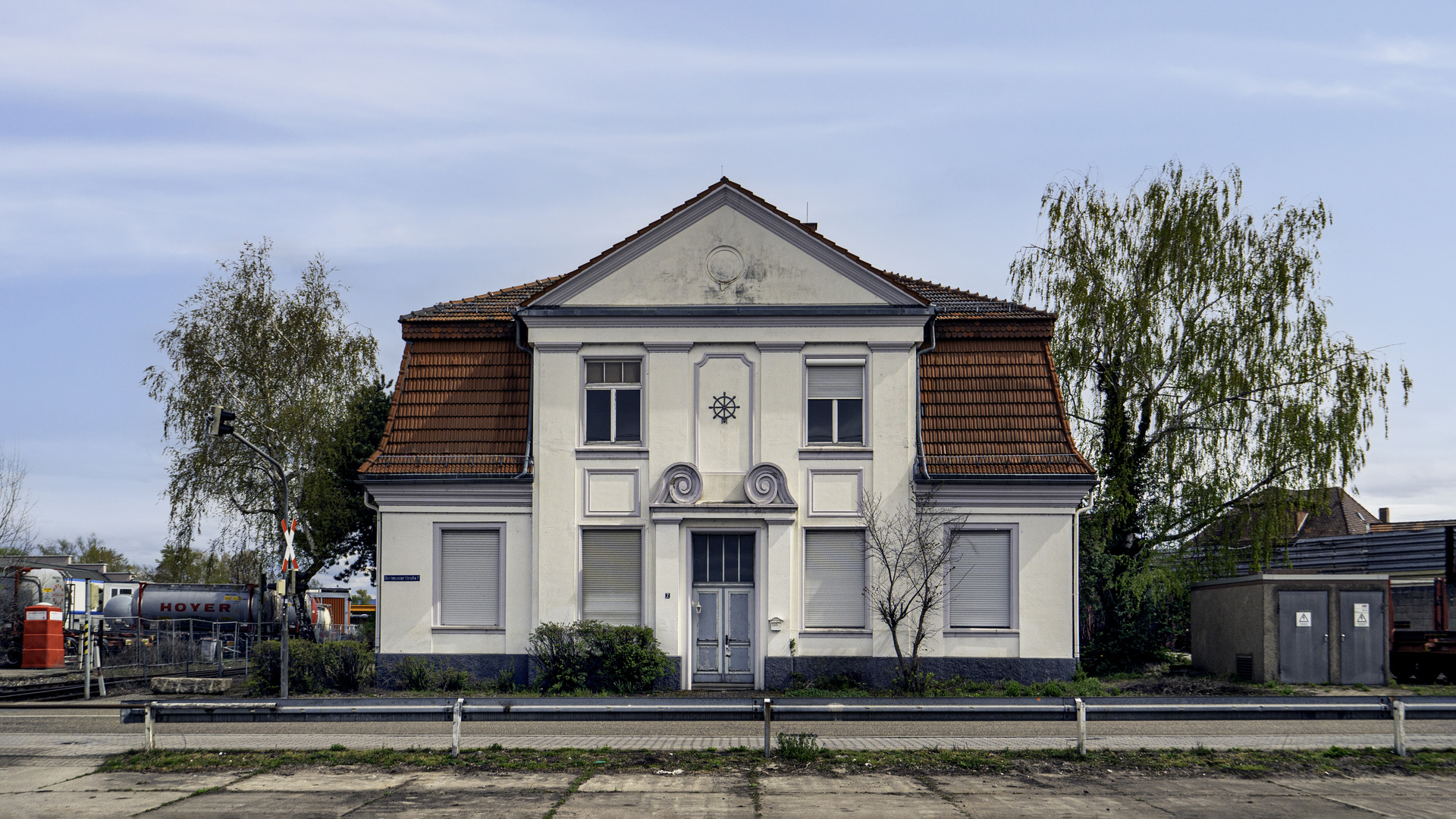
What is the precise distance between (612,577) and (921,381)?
7144mm

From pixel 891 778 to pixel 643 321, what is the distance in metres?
11.9

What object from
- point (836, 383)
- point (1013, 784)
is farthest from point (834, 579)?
point (1013, 784)

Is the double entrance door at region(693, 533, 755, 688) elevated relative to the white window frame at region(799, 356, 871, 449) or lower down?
lower down

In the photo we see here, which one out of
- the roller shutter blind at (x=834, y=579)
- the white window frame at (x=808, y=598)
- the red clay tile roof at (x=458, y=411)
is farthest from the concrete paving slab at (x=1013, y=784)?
the red clay tile roof at (x=458, y=411)

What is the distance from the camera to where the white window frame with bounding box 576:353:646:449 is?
890 inches

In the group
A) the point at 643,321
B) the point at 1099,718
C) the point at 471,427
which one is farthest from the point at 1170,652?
the point at 471,427

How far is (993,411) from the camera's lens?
23.0 meters

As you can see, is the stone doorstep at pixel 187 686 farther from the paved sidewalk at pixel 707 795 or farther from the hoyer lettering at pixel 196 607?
the hoyer lettering at pixel 196 607

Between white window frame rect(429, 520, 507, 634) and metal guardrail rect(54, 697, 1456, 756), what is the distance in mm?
5509

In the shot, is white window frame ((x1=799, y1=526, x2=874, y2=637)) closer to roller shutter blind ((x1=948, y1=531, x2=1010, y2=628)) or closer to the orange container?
roller shutter blind ((x1=948, y1=531, x2=1010, y2=628))

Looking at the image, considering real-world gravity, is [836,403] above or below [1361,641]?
above

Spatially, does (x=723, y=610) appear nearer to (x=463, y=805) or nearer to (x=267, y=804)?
(x=463, y=805)

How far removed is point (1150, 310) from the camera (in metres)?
29.2

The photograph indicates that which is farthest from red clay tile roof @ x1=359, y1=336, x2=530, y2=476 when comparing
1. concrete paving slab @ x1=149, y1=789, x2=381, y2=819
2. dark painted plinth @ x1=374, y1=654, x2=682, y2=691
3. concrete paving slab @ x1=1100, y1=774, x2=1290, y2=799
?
concrete paving slab @ x1=1100, y1=774, x2=1290, y2=799
